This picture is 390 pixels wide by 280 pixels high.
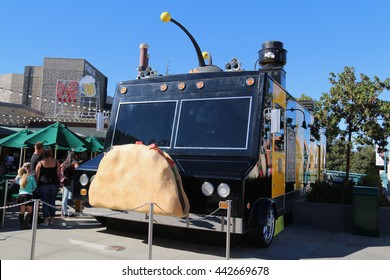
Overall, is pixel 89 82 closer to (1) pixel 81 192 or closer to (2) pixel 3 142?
(2) pixel 3 142

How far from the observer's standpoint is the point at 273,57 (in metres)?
9.21

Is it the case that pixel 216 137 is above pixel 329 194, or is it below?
above

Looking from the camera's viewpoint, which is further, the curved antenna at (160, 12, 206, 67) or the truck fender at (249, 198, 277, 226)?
the curved antenna at (160, 12, 206, 67)

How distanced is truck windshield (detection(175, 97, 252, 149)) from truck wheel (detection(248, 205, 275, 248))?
121 cm

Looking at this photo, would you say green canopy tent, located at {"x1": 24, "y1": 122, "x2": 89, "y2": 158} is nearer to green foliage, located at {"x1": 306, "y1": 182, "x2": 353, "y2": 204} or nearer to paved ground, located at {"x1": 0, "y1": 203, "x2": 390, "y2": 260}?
paved ground, located at {"x1": 0, "y1": 203, "x2": 390, "y2": 260}

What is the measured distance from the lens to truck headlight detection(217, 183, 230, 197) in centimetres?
483

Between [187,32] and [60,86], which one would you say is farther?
[60,86]

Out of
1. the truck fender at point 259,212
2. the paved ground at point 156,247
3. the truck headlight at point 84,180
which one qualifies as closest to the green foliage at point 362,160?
the paved ground at point 156,247

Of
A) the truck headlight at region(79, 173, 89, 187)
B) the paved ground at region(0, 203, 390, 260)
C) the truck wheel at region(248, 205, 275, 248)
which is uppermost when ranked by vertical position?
the truck headlight at region(79, 173, 89, 187)

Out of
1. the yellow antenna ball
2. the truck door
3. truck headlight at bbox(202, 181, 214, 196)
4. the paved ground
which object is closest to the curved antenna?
the yellow antenna ball

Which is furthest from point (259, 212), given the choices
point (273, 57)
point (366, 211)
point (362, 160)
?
point (362, 160)

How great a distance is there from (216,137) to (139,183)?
4.56ft

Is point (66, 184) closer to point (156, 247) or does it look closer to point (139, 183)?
point (156, 247)

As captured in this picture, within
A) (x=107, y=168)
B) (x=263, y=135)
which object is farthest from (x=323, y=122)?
(x=107, y=168)
